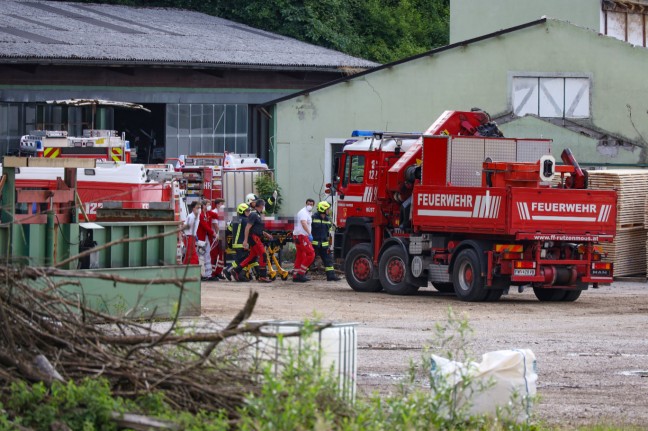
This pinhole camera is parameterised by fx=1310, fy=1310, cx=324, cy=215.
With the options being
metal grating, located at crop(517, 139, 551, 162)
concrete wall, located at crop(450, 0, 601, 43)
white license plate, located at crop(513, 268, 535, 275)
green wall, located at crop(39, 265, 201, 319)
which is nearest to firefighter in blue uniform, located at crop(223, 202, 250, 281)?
metal grating, located at crop(517, 139, 551, 162)

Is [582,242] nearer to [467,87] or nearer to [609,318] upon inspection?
[609,318]

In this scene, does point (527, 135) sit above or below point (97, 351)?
above

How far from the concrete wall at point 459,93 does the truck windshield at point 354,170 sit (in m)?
9.37

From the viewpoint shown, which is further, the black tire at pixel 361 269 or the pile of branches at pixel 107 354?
the black tire at pixel 361 269

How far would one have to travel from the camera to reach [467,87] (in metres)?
34.5

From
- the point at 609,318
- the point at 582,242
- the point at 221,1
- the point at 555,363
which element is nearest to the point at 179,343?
the point at 555,363

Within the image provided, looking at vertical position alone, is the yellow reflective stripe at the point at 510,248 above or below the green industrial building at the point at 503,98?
below

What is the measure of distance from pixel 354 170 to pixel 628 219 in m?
5.93

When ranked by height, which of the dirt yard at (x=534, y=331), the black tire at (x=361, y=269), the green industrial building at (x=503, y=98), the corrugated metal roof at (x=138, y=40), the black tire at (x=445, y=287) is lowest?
the dirt yard at (x=534, y=331)

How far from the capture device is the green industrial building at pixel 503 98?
32.8 metres

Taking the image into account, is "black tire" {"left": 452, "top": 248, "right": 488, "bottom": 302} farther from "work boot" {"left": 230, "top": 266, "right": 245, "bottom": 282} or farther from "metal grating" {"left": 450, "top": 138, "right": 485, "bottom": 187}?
"work boot" {"left": 230, "top": 266, "right": 245, "bottom": 282}

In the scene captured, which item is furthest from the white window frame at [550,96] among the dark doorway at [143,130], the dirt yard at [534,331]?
the dark doorway at [143,130]

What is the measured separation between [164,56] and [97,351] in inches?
1240

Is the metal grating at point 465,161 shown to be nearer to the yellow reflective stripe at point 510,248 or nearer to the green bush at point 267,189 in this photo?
the yellow reflective stripe at point 510,248
